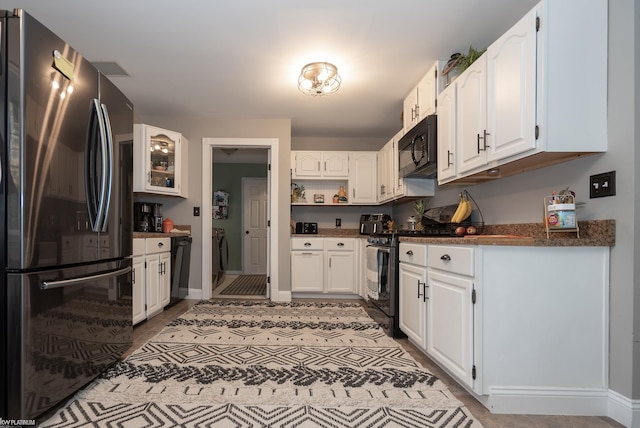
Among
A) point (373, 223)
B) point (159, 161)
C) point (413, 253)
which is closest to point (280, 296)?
point (373, 223)

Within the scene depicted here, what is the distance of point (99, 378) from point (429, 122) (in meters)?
2.86

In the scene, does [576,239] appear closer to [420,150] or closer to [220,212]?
[420,150]

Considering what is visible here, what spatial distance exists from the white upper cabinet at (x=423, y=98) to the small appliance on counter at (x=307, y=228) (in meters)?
1.93

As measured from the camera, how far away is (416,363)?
217 centimetres

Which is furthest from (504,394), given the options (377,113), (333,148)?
(333,148)

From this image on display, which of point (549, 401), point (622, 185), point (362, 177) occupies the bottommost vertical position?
point (549, 401)

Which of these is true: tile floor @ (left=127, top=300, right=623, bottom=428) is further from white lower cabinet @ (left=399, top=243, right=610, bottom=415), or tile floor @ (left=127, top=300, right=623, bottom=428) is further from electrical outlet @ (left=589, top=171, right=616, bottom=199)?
electrical outlet @ (left=589, top=171, right=616, bottom=199)

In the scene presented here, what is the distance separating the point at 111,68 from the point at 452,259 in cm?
318

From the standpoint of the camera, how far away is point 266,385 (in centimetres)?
185

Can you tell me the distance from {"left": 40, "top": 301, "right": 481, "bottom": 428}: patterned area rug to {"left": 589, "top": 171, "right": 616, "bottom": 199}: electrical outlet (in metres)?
1.21

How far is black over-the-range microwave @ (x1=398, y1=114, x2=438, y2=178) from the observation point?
2750 mm

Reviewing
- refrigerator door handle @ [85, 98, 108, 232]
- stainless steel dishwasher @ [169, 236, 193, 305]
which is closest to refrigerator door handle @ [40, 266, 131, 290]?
refrigerator door handle @ [85, 98, 108, 232]

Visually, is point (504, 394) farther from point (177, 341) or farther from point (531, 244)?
point (177, 341)

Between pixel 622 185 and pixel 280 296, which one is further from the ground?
pixel 622 185
